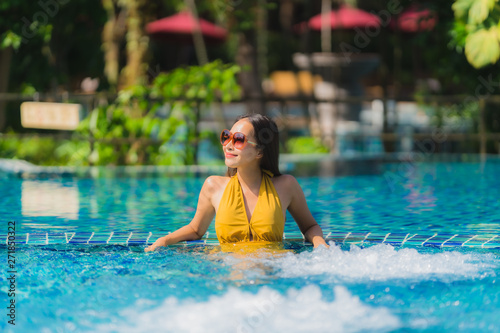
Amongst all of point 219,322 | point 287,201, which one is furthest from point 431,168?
point 219,322

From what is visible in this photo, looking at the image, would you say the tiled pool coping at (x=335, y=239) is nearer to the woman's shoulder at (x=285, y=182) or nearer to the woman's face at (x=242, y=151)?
the woman's shoulder at (x=285, y=182)

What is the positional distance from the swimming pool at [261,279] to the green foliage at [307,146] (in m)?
7.10

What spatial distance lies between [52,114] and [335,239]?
25.8 ft

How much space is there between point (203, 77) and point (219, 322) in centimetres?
924

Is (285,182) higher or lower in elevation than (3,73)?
lower

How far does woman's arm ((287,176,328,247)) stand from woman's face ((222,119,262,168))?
308 millimetres

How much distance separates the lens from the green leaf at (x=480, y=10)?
10.8 meters

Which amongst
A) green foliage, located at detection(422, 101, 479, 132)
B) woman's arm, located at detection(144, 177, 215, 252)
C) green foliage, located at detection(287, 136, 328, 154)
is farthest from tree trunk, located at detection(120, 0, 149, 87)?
woman's arm, located at detection(144, 177, 215, 252)

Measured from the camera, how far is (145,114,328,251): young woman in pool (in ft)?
14.6

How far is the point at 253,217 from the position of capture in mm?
4500

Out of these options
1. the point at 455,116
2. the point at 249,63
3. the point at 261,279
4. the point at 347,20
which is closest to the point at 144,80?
the point at 249,63

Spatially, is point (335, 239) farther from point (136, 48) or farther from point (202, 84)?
point (136, 48)

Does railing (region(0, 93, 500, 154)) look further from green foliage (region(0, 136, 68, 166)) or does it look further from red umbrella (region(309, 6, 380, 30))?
red umbrella (region(309, 6, 380, 30))

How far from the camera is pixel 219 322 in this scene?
335 cm
